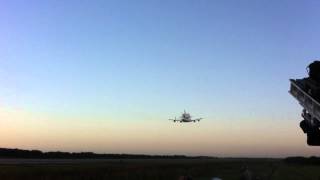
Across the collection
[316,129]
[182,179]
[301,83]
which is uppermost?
[301,83]

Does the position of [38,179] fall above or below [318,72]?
below

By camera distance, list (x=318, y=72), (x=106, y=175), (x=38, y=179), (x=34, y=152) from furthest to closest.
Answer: (x=34, y=152), (x=106, y=175), (x=38, y=179), (x=318, y=72)

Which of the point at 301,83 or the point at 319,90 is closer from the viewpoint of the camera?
the point at 319,90

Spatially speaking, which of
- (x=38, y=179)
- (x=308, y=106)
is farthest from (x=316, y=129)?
(x=38, y=179)

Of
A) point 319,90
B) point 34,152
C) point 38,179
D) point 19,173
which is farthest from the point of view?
point 34,152

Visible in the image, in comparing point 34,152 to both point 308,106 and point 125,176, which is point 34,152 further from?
point 308,106

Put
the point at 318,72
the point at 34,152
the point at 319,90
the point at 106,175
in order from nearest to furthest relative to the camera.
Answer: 1. the point at 319,90
2. the point at 318,72
3. the point at 106,175
4. the point at 34,152

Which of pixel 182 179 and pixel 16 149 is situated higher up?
pixel 16 149

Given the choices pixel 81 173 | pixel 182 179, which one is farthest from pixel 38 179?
pixel 182 179

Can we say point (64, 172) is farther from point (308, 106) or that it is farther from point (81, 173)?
point (308, 106)
